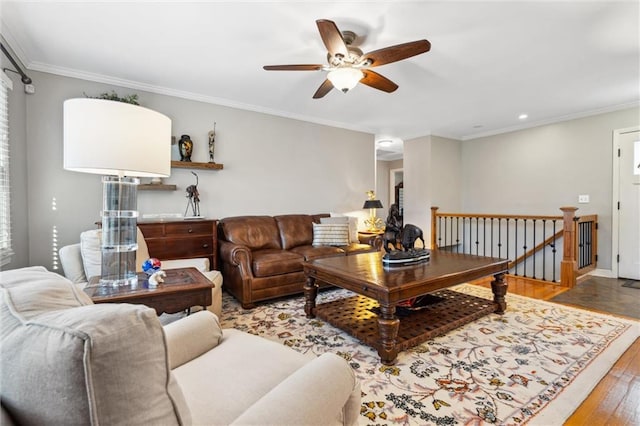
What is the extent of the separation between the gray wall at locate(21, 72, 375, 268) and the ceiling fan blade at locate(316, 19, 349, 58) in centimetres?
238

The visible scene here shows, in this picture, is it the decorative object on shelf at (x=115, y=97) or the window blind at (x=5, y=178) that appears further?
the decorative object on shelf at (x=115, y=97)

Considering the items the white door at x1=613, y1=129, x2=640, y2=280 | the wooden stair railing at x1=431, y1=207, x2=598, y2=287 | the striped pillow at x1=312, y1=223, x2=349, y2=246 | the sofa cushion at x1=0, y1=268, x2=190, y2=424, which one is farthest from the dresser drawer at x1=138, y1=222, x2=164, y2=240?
the white door at x1=613, y1=129, x2=640, y2=280

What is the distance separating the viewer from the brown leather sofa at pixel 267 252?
3.12 metres

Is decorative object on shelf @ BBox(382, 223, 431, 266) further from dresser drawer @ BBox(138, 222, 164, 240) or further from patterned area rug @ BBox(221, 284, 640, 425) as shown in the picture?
dresser drawer @ BBox(138, 222, 164, 240)

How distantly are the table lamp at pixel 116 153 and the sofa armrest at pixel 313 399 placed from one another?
135 cm

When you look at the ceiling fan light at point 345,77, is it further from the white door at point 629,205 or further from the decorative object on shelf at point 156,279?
the white door at point 629,205

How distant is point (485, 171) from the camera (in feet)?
19.7

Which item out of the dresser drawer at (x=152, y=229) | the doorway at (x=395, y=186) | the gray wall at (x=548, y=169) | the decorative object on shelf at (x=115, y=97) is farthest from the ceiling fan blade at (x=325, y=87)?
the doorway at (x=395, y=186)

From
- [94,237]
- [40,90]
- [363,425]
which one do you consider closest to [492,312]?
[363,425]

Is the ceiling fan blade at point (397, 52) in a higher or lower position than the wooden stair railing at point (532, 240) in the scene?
higher

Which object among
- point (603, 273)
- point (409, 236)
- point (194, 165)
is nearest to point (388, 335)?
point (409, 236)

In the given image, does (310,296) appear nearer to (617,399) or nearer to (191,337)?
(191,337)

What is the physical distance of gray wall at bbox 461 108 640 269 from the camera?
14.7ft

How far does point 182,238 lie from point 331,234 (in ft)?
6.19
